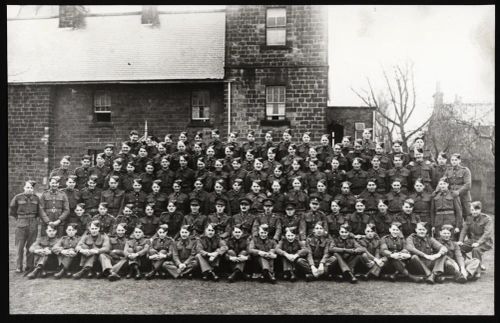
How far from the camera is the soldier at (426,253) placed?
8602 mm

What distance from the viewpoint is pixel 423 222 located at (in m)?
9.52

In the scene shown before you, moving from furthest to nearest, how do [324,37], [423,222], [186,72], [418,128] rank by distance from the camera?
[418,128] < [186,72] < [324,37] < [423,222]

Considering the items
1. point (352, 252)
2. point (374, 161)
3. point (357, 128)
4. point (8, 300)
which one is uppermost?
point (357, 128)

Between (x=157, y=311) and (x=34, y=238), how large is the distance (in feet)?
12.4

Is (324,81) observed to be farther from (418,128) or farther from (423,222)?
(423,222)

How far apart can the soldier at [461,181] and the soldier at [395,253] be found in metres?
1.82

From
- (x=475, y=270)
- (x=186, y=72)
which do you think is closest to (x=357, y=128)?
(x=186, y=72)

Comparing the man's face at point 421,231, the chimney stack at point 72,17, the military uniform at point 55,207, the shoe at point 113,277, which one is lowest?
the shoe at point 113,277

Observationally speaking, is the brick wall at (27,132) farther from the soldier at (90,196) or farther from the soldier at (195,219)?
the soldier at (195,219)

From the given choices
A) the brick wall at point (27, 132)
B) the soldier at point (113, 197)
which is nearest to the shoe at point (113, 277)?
the soldier at point (113, 197)

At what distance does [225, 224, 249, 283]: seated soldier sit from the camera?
8.80 m

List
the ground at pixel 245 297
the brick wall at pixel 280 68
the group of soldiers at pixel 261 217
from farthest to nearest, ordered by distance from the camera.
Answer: the brick wall at pixel 280 68, the group of soldiers at pixel 261 217, the ground at pixel 245 297

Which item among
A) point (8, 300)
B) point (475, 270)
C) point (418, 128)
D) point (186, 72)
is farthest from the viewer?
point (418, 128)

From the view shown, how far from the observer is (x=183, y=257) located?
9.16 m
